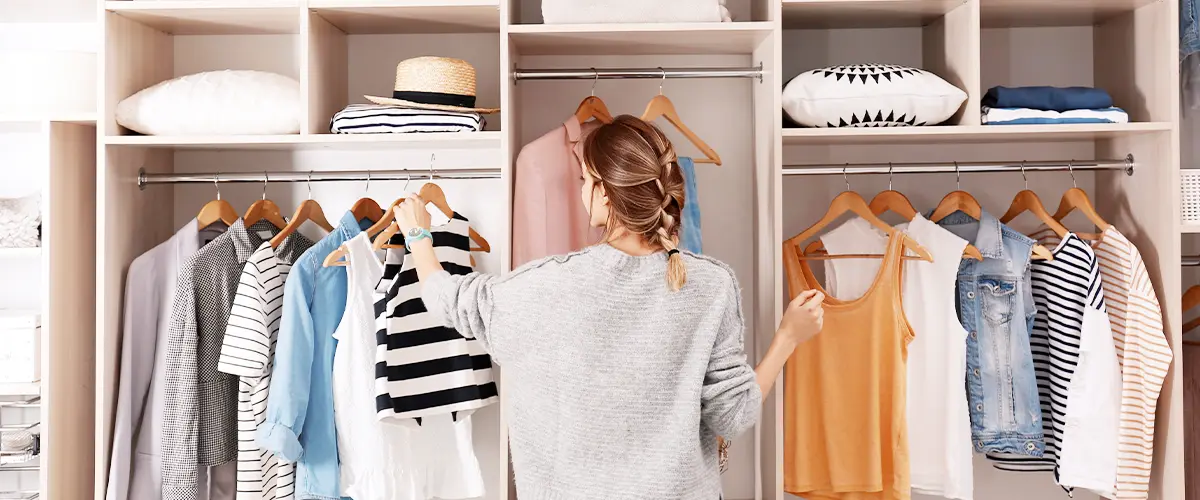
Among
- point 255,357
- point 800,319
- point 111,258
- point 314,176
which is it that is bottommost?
point 255,357

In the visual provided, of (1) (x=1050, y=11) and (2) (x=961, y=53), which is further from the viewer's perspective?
(1) (x=1050, y=11)

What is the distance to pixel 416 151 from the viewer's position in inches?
97.8

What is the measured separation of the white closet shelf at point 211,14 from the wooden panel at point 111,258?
35cm

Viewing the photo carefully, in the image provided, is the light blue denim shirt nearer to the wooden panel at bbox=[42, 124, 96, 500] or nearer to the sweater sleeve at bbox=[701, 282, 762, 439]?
the wooden panel at bbox=[42, 124, 96, 500]

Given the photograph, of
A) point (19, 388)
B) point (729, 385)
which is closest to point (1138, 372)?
point (729, 385)

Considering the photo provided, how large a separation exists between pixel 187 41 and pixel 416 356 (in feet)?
4.15

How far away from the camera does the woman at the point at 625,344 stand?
4.81 feet

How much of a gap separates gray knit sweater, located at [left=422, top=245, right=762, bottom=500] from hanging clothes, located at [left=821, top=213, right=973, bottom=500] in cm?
82

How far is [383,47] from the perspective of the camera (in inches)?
98.2

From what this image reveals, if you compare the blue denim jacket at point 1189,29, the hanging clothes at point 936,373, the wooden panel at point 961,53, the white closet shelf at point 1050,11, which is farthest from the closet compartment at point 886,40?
the blue denim jacket at point 1189,29

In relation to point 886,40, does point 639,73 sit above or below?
below

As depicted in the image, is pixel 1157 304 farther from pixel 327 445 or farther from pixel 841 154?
pixel 327 445

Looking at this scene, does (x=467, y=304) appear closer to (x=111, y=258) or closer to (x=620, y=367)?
(x=620, y=367)

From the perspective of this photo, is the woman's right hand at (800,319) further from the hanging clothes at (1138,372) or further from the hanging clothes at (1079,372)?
the hanging clothes at (1138,372)
